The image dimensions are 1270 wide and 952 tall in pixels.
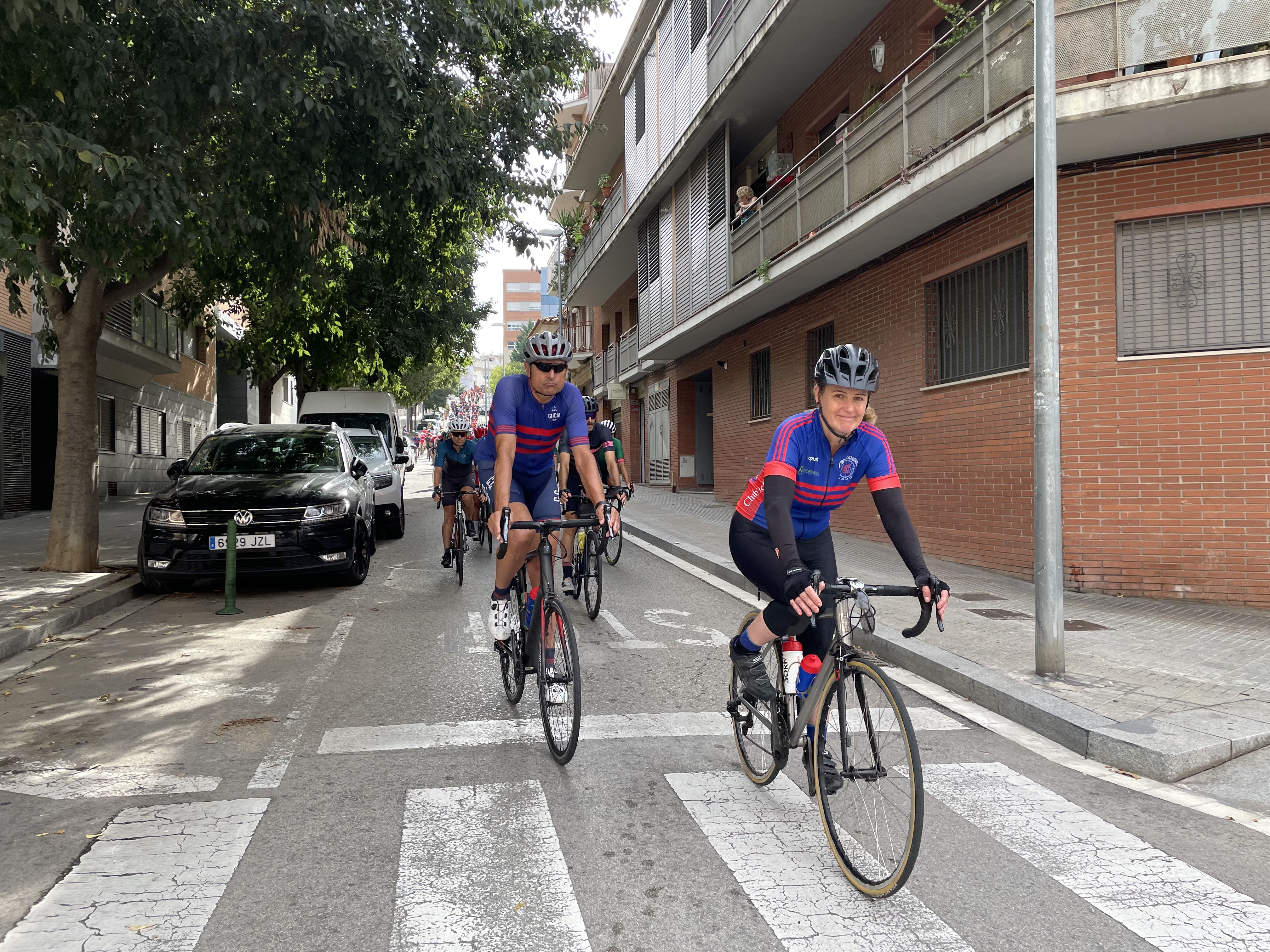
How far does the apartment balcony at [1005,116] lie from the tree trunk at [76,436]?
8.82 m

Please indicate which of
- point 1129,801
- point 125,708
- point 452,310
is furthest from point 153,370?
point 1129,801

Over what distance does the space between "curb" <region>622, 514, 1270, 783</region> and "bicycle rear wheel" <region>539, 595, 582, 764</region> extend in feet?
4.58

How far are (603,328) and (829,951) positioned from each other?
34509 mm

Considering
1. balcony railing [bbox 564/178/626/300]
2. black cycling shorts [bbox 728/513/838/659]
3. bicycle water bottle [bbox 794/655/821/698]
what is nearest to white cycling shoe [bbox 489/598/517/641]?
black cycling shorts [bbox 728/513/838/659]

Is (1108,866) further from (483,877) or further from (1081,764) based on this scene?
(483,877)

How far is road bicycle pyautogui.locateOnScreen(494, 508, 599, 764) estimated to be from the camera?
439 centimetres

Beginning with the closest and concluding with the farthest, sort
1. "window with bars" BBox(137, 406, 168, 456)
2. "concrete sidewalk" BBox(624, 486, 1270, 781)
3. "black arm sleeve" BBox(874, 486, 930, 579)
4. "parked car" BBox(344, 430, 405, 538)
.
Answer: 1. "black arm sleeve" BBox(874, 486, 930, 579)
2. "concrete sidewalk" BBox(624, 486, 1270, 781)
3. "parked car" BBox(344, 430, 405, 538)
4. "window with bars" BBox(137, 406, 168, 456)

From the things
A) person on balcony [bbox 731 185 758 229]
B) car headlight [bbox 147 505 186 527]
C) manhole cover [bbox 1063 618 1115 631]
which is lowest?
manhole cover [bbox 1063 618 1115 631]

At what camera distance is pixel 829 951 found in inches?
109

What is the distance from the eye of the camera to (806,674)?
3.71 metres

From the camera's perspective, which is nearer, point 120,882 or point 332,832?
point 120,882

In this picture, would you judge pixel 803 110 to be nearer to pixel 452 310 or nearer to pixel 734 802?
pixel 452 310

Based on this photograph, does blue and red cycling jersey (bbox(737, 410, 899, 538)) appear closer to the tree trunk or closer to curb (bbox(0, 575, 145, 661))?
curb (bbox(0, 575, 145, 661))

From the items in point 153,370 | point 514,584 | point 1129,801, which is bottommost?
point 1129,801
